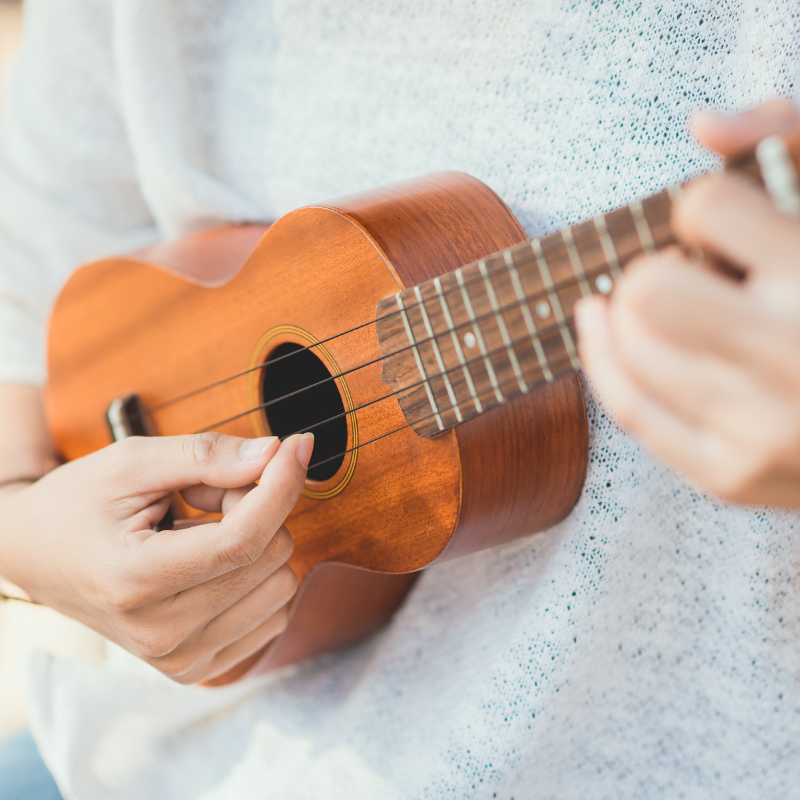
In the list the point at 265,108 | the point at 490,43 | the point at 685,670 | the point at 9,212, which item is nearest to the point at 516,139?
the point at 490,43

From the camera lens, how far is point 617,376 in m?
0.36

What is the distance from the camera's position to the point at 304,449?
0.54 metres

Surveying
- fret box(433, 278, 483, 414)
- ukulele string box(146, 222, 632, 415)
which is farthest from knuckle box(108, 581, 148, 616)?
fret box(433, 278, 483, 414)

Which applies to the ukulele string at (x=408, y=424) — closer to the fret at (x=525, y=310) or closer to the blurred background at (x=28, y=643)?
the fret at (x=525, y=310)

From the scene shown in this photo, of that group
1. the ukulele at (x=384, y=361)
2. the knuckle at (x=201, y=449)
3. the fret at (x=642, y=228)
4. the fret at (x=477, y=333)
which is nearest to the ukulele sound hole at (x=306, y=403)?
the ukulele at (x=384, y=361)

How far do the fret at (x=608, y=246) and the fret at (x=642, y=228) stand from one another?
0.01 meters

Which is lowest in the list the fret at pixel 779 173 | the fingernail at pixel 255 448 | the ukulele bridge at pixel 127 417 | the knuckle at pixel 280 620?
the knuckle at pixel 280 620

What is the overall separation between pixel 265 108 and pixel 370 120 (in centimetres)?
18

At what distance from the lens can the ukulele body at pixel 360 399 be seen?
0.52 m

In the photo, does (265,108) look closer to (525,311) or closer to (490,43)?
(490,43)

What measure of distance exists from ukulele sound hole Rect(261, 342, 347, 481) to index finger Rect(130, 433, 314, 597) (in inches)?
3.6

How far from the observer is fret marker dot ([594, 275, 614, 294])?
38 centimetres

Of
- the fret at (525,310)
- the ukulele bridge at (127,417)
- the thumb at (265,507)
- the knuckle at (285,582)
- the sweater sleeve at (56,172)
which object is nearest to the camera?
the fret at (525,310)

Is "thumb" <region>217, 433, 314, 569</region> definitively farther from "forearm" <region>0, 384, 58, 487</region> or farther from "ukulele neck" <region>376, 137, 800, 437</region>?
"forearm" <region>0, 384, 58, 487</region>
